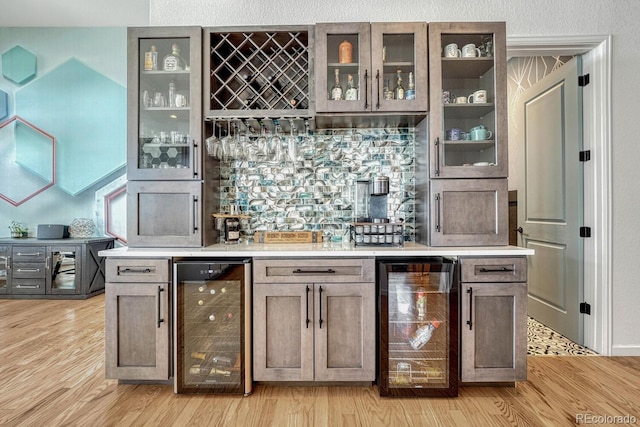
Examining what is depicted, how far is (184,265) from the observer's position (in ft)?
6.77

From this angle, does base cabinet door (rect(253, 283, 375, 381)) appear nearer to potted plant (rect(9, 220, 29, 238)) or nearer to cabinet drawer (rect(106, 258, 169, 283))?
cabinet drawer (rect(106, 258, 169, 283))

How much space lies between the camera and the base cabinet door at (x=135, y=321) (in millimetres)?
2098

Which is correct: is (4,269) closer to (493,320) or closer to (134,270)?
(134,270)

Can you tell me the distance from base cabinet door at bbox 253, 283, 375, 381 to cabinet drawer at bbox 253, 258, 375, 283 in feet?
0.13

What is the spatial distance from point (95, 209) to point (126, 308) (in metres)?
3.77

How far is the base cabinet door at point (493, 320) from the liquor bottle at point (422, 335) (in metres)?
0.17

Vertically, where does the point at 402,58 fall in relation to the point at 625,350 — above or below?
above

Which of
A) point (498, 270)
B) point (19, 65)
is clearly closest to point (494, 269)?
point (498, 270)

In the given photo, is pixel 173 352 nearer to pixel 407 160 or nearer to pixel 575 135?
pixel 407 160

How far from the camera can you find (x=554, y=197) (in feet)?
9.96

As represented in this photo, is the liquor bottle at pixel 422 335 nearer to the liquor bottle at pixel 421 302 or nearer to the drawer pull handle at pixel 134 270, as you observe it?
the liquor bottle at pixel 421 302

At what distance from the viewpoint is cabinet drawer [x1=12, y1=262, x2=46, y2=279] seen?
4.47 meters

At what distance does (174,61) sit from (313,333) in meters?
2.16

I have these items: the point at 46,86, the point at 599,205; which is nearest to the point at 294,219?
the point at 599,205
